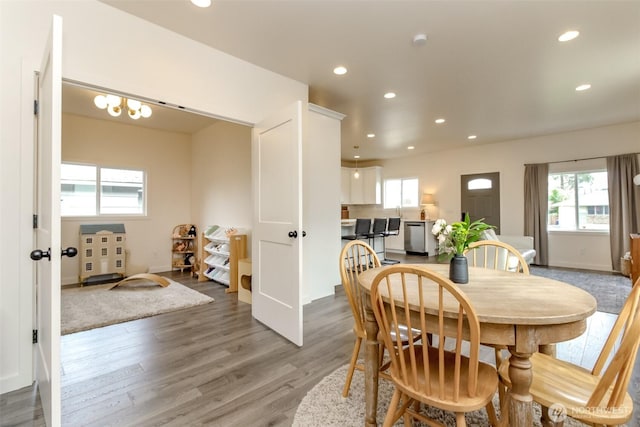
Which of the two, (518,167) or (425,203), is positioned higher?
(518,167)

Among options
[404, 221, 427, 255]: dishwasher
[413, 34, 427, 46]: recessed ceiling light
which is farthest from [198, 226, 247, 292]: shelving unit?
[404, 221, 427, 255]: dishwasher

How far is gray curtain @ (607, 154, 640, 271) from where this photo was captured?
5000mm

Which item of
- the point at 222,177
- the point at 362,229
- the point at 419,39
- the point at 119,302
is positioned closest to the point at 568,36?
the point at 419,39

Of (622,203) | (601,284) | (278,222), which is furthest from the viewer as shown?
(622,203)

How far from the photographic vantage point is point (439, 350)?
1106 millimetres

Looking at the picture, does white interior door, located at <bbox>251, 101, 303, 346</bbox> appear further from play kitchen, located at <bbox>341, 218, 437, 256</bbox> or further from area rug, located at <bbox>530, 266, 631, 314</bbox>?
play kitchen, located at <bbox>341, 218, 437, 256</bbox>

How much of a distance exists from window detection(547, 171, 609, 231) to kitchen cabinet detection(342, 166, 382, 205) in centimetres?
395

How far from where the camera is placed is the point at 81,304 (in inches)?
140

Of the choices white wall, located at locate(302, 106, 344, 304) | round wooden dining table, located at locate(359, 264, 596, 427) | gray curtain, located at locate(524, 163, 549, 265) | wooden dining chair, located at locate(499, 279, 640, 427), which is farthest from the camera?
gray curtain, located at locate(524, 163, 549, 265)

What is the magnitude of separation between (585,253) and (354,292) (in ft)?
20.4

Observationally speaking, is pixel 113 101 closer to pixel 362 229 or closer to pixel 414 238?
pixel 362 229

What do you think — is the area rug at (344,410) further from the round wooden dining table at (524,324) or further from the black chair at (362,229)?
the black chair at (362,229)

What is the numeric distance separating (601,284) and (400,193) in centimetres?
474

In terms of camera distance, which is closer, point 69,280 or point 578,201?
point 69,280
